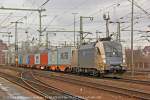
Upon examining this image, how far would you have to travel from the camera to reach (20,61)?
8225 centimetres

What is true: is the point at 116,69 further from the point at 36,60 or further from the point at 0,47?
the point at 0,47

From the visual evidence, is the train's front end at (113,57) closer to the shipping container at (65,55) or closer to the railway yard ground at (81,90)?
the railway yard ground at (81,90)

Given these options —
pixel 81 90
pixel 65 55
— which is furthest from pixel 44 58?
pixel 81 90

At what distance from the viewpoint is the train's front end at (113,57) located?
32812 millimetres

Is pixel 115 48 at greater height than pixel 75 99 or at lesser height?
greater

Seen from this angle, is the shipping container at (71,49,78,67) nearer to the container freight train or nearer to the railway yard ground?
the container freight train

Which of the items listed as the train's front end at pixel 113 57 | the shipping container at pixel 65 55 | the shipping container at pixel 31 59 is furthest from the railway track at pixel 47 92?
the shipping container at pixel 31 59

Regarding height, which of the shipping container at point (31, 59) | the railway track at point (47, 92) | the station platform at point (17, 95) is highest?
the shipping container at point (31, 59)

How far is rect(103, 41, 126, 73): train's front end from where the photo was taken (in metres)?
32.8

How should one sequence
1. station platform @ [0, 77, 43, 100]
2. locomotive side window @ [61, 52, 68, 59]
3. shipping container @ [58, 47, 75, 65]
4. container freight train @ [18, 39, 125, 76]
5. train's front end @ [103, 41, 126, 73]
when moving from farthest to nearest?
locomotive side window @ [61, 52, 68, 59], shipping container @ [58, 47, 75, 65], container freight train @ [18, 39, 125, 76], train's front end @ [103, 41, 126, 73], station platform @ [0, 77, 43, 100]

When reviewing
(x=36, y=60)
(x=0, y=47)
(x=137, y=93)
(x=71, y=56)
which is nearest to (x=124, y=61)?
(x=71, y=56)

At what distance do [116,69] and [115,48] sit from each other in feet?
7.24

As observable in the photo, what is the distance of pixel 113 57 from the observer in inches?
1323

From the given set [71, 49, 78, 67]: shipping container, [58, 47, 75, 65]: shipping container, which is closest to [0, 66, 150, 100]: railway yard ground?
[71, 49, 78, 67]: shipping container
